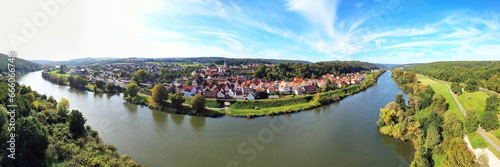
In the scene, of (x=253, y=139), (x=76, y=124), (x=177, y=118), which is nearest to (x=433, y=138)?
(x=253, y=139)

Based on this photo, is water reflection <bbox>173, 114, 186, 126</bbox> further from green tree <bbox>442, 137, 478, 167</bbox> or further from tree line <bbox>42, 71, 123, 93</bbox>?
tree line <bbox>42, 71, 123, 93</bbox>

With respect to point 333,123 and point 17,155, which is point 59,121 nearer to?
point 17,155

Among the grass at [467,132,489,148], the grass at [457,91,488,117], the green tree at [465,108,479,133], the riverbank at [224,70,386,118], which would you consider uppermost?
the grass at [457,91,488,117]

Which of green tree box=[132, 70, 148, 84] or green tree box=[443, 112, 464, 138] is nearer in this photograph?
green tree box=[443, 112, 464, 138]

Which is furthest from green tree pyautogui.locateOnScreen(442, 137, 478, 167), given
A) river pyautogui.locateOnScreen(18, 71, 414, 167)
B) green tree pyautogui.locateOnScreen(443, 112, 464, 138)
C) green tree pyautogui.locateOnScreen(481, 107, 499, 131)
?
green tree pyautogui.locateOnScreen(481, 107, 499, 131)

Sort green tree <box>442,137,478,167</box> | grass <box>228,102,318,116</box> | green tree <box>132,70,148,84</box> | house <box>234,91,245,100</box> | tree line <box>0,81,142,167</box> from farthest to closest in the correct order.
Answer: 1. green tree <box>132,70,148,84</box>
2. house <box>234,91,245,100</box>
3. grass <box>228,102,318,116</box>
4. green tree <box>442,137,478,167</box>
5. tree line <box>0,81,142,167</box>

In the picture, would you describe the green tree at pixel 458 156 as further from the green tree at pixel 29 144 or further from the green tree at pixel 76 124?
the green tree at pixel 76 124

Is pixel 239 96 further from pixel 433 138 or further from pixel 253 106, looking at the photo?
pixel 433 138
